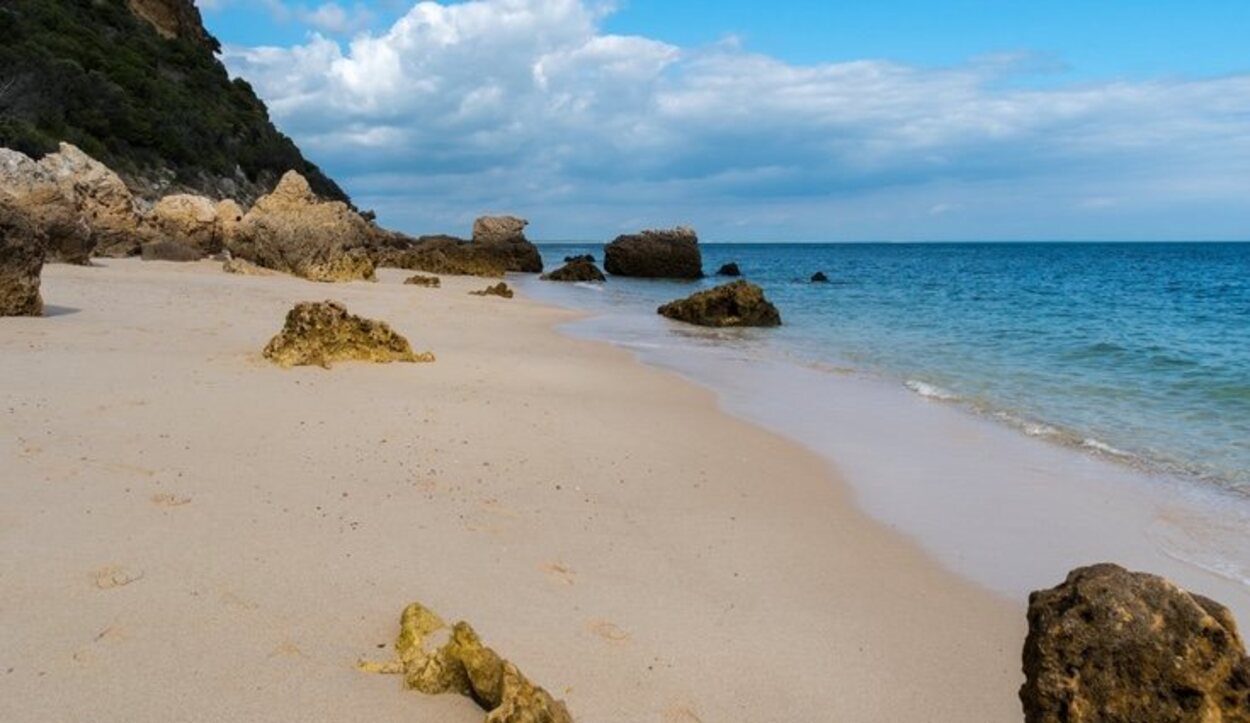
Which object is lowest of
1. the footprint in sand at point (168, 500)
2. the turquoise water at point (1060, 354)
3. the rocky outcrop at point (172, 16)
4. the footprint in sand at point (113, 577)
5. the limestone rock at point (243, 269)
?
the turquoise water at point (1060, 354)

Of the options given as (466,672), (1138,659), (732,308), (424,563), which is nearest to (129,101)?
(732,308)

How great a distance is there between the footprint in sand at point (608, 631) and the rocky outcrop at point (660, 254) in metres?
44.9

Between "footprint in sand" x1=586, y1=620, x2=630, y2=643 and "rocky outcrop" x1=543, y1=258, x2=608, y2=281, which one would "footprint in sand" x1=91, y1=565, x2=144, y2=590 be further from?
"rocky outcrop" x1=543, y1=258, x2=608, y2=281

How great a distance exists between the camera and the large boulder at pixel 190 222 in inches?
1038

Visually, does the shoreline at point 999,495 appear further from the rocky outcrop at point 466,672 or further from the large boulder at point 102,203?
the large boulder at point 102,203

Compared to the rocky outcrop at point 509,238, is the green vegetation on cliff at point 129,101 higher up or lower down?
higher up

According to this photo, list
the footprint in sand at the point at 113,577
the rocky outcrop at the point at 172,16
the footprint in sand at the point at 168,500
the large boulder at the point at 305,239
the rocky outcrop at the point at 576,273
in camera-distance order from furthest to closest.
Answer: the rocky outcrop at the point at 172,16
the rocky outcrop at the point at 576,273
the large boulder at the point at 305,239
the footprint in sand at the point at 168,500
the footprint in sand at the point at 113,577

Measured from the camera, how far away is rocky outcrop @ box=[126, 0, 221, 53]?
194ft

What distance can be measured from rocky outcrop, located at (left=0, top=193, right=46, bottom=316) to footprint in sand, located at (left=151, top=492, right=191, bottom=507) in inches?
289

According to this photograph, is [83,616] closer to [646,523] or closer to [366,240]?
[646,523]

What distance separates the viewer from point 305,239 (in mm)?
23000

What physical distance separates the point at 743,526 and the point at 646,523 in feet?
2.02

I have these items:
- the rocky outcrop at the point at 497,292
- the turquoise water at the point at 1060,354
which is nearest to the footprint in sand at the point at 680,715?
the turquoise water at the point at 1060,354

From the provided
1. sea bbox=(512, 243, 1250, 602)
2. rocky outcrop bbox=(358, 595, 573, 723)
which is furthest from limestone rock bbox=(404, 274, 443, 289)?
rocky outcrop bbox=(358, 595, 573, 723)
